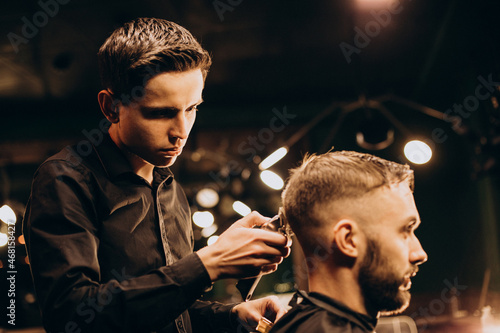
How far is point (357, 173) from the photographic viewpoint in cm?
146

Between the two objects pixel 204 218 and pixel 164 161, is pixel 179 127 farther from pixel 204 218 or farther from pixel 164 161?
pixel 204 218

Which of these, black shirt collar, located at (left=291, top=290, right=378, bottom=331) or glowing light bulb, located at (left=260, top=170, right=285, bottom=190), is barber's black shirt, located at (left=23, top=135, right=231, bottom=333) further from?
glowing light bulb, located at (left=260, top=170, right=285, bottom=190)

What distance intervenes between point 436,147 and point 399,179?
5.24 m

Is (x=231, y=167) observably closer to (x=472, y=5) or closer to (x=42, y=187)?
(x=472, y=5)

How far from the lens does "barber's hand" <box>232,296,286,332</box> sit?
4.82ft

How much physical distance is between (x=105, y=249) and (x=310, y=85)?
15.7 feet

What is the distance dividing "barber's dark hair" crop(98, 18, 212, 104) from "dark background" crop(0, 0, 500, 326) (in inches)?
80.1

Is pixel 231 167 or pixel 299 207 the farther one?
pixel 231 167

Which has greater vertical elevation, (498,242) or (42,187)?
(498,242)

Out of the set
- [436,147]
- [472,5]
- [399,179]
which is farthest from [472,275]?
[399,179]

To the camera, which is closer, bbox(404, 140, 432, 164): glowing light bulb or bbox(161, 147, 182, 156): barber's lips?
bbox(161, 147, 182, 156): barber's lips

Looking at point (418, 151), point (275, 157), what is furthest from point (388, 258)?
point (275, 157)

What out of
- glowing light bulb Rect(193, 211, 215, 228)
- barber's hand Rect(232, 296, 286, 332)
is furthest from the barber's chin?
glowing light bulb Rect(193, 211, 215, 228)

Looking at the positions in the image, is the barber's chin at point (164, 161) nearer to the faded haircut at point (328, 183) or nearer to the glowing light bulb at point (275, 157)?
the faded haircut at point (328, 183)
